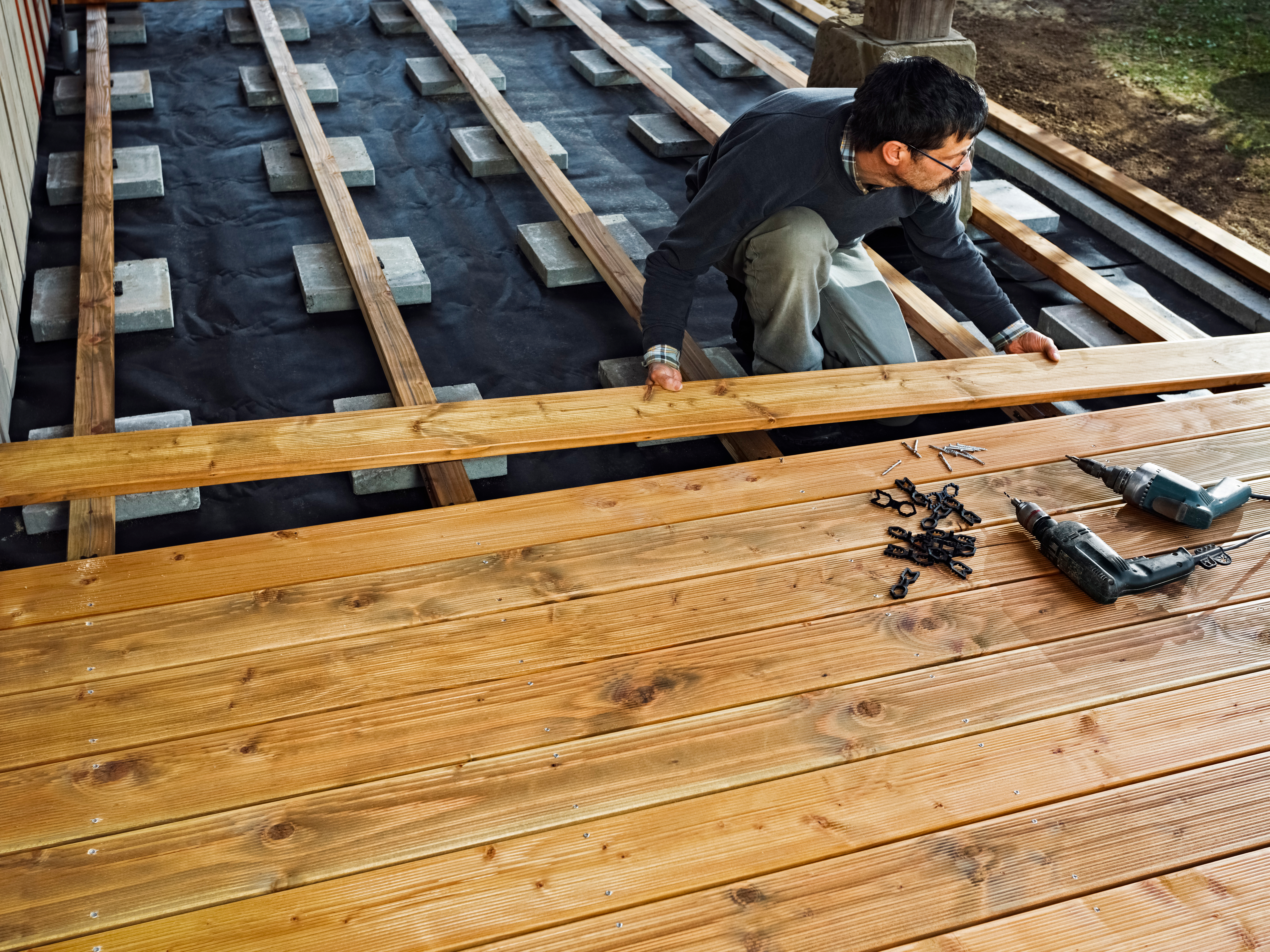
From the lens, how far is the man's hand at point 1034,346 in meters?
2.64

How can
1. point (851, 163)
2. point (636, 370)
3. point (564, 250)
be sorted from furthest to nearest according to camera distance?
1. point (564, 250)
2. point (636, 370)
3. point (851, 163)

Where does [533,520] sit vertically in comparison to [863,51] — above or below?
below

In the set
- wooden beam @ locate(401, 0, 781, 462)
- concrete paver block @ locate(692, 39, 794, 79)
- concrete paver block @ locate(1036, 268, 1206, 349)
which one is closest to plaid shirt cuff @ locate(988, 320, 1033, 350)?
concrete paver block @ locate(1036, 268, 1206, 349)

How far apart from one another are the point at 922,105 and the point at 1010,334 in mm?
826

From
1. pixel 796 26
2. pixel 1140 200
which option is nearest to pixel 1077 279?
pixel 1140 200

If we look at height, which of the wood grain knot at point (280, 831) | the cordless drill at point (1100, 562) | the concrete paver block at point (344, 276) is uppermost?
the cordless drill at point (1100, 562)

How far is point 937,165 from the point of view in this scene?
7.32 ft

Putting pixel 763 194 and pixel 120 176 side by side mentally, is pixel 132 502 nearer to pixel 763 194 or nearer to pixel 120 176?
pixel 763 194

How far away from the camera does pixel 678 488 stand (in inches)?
84.3

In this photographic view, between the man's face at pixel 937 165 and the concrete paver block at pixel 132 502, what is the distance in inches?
68.7

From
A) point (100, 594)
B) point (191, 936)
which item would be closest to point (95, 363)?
point (100, 594)

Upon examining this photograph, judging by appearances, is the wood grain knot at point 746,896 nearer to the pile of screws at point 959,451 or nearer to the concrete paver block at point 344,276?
the pile of screws at point 959,451

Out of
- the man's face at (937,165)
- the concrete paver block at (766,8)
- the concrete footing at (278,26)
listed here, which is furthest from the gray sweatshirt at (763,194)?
the concrete paver block at (766,8)

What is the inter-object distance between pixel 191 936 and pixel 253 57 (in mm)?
4518
